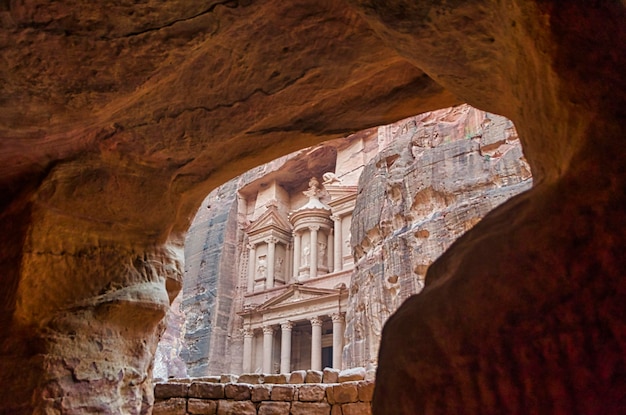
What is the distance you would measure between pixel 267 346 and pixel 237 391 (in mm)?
14498

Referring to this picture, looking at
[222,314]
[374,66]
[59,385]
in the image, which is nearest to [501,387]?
[374,66]

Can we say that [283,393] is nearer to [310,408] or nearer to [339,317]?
[310,408]

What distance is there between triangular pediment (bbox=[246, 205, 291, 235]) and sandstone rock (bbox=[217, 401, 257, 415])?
1700cm

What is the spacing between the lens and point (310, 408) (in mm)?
5742

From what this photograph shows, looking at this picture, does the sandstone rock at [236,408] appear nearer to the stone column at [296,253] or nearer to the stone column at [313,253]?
the stone column at [313,253]

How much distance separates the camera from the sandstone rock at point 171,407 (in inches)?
243

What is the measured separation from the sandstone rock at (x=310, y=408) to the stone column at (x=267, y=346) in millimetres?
14570

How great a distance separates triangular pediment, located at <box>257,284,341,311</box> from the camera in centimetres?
1914

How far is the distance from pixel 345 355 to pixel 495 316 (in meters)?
14.0

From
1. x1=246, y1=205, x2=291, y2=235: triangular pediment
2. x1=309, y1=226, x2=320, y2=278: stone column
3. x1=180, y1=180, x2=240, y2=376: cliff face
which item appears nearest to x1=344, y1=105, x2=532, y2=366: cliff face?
x1=309, y1=226, x2=320, y2=278: stone column

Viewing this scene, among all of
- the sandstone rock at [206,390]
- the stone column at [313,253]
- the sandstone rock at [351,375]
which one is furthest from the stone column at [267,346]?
the sandstone rock at [351,375]

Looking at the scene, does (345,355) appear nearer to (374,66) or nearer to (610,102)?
(374,66)

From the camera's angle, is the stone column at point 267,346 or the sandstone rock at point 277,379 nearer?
the sandstone rock at point 277,379

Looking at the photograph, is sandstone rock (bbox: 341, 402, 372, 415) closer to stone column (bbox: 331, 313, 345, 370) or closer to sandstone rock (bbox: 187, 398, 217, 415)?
sandstone rock (bbox: 187, 398, 217, 415)
